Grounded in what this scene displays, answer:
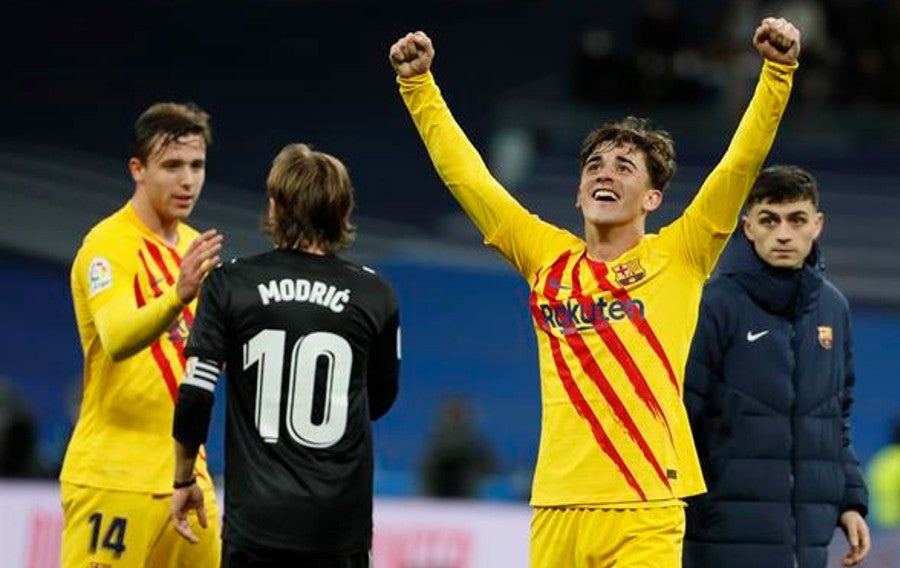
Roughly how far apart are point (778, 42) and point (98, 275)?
97.0 inches

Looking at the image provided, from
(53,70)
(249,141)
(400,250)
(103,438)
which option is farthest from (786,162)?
(103,438)

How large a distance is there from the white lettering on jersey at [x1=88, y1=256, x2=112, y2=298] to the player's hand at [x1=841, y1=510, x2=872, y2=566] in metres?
2.78

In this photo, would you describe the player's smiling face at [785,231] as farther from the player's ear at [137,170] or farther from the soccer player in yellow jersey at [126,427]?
the player's ear at [137,170]

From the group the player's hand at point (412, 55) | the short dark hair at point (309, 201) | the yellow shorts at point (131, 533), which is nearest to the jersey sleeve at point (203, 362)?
the short dark hair at point (309, 201)

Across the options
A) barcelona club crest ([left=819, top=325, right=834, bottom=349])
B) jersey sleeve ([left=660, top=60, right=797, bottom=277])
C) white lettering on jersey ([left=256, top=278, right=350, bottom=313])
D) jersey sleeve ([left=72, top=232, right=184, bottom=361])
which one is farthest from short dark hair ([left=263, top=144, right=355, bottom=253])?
barcelona club crest ([left=819, top=325, right=834, bottom=349])

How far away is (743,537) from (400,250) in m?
10.6

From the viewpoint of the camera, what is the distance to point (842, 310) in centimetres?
671

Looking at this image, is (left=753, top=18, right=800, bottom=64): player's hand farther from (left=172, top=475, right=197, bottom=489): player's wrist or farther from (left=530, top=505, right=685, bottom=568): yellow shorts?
(left=172, top=475, right=197, bottom=489): player's wrist

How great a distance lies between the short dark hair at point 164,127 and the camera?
260 inches

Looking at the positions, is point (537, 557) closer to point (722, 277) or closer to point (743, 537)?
point (743, 537)

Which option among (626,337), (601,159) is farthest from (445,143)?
(626,337)

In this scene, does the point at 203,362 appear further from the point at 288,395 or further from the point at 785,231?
the point at 785,231

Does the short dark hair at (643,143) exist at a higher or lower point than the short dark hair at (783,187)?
lower

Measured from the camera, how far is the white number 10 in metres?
5.49
